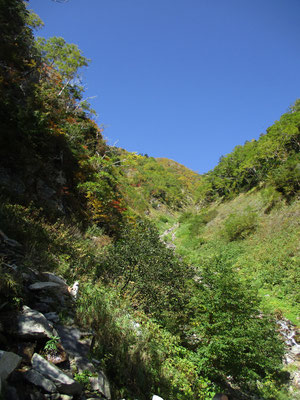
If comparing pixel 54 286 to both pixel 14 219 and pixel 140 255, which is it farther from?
pixel 140 255

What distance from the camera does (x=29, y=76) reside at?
1445cm

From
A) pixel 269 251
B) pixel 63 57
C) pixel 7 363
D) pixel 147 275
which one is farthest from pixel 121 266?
pixel 63 57

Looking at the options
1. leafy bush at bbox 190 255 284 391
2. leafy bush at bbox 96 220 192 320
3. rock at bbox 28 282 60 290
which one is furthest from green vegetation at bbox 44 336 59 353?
leafy bush at bbox 190 255 284 391

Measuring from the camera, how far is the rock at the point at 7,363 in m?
2.18

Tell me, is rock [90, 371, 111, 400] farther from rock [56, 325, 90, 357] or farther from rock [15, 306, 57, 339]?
rock [15, 306, 57, 339]

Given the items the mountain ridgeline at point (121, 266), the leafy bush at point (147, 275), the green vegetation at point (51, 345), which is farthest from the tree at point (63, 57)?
the green vegetation at point (51, 345)

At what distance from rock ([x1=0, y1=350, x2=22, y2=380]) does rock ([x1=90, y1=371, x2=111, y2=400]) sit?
1.21 metres

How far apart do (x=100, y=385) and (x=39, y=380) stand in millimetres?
1074

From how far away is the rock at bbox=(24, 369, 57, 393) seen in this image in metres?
2.37

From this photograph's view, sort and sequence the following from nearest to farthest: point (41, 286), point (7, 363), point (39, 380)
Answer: point (7, 363), point (39, 380), point (41, 286)

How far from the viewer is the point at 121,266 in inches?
319

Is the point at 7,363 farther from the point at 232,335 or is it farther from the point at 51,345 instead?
the point at 232,335

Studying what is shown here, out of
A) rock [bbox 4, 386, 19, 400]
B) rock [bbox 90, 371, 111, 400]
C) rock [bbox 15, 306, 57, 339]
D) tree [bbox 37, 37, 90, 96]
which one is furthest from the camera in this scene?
tree [bbox 37, 37, 90, 96]

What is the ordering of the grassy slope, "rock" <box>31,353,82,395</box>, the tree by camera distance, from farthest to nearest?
the tree
the grassy slope
"rock" <box>31,353,82,395</box>
